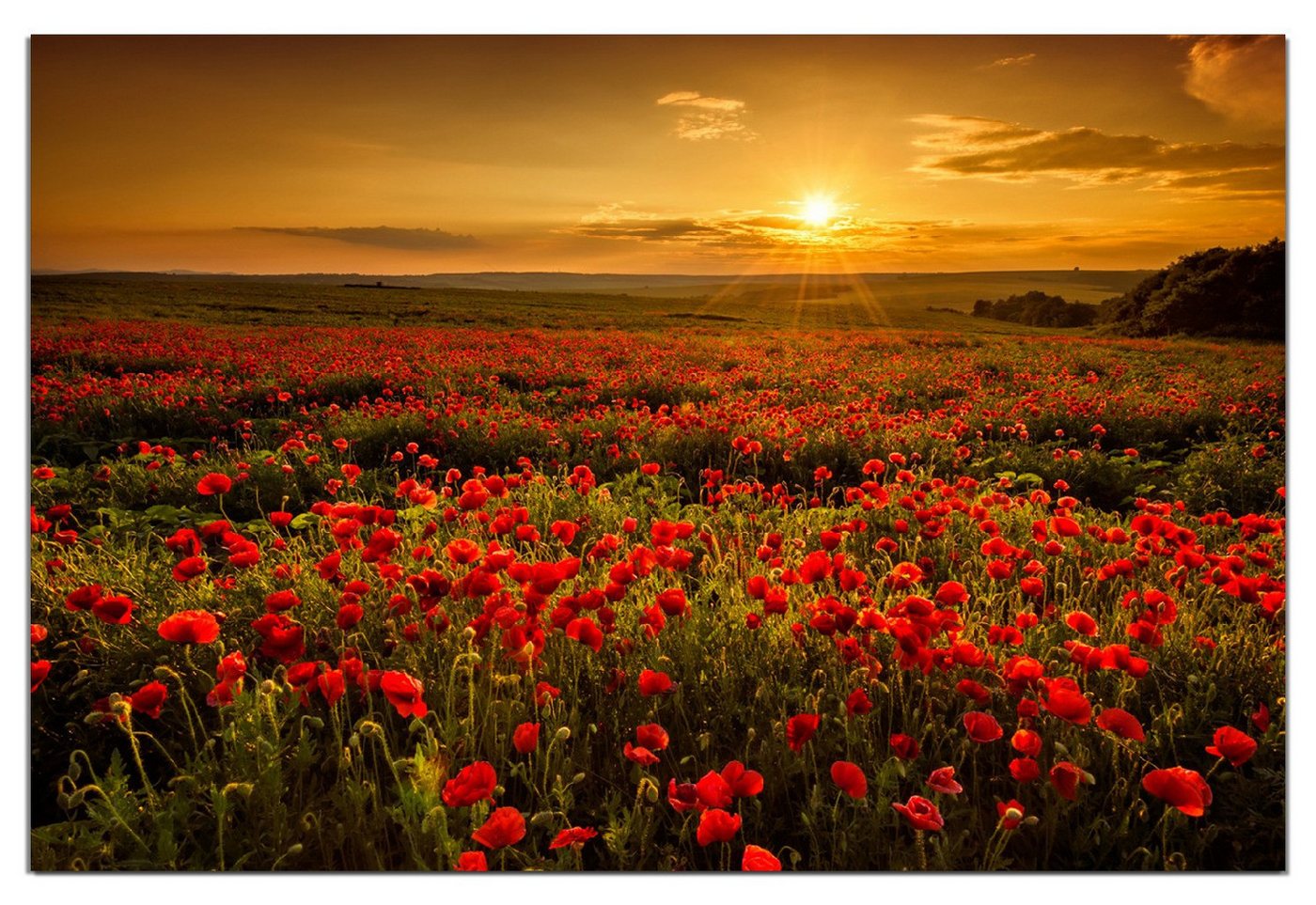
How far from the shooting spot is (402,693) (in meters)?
1.64

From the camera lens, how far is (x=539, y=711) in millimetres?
2203

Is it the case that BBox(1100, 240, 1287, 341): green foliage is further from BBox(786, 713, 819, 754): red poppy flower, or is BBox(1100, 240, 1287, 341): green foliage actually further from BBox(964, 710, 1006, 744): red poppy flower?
BBox(786, 713, 819, 754): red poppy flower

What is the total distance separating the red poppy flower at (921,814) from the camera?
4.81ft

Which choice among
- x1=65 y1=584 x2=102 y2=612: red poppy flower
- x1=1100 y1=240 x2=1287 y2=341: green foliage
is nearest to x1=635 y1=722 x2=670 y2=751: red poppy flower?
x1=65 y1=584 x2=102 y2=612: red poppy flower

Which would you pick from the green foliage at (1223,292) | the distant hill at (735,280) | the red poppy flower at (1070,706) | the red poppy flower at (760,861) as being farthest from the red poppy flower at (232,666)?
the green foliage at (1223,292)

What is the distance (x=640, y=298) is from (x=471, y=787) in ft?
10.9

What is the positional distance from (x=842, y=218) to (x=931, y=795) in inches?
99.4

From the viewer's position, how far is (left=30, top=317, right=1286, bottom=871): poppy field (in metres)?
1.85

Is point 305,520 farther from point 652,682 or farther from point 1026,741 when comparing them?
point 1026,741

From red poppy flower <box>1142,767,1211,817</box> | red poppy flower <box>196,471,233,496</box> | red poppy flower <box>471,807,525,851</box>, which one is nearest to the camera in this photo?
red poppy flower <box>471,807,525,851</box>

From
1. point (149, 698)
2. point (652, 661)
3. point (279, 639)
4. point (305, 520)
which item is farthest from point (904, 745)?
point (305, 520)

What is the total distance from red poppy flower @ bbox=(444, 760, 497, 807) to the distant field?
108 inches

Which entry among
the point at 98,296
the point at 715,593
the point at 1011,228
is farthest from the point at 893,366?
the point at 98,296

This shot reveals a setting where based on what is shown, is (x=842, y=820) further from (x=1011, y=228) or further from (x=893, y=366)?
(x=893, y=366)
